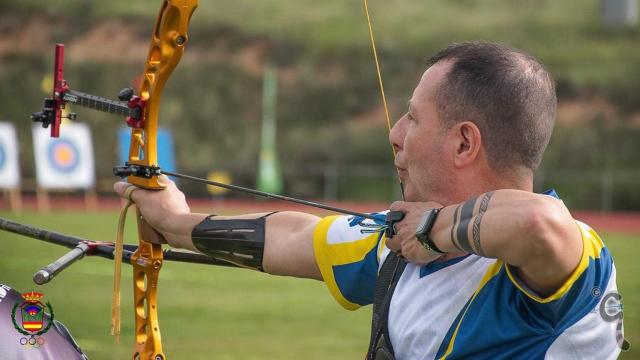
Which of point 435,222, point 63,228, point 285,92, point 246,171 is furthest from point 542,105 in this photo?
point 285,92

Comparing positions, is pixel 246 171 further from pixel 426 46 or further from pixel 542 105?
pixel 542 105

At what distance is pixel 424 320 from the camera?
205 centimetres

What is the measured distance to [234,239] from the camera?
2.47 m

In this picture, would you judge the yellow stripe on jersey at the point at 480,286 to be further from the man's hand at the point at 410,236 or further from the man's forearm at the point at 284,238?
the man's forearm at the point at 284,238

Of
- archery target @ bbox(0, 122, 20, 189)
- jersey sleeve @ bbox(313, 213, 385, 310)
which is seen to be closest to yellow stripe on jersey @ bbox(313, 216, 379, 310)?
jersey sleeve @ bbox(313, 213, 385, 310)

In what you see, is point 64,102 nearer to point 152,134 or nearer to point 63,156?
point 152,134

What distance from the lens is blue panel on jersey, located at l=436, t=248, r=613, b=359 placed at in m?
1.88

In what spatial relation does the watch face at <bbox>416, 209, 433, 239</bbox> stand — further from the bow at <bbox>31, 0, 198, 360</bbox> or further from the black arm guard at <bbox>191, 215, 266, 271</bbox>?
the bow at <bbox>31, 0, 198, 360</bbox>

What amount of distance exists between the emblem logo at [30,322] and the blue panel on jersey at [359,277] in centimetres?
66

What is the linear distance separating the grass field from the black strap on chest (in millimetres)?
3496

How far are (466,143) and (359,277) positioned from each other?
18.1 inches

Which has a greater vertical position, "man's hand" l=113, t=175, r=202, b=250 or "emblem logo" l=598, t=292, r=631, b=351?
"man's hand" l=113, t=175, r=202, b=250

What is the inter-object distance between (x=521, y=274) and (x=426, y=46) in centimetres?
3159

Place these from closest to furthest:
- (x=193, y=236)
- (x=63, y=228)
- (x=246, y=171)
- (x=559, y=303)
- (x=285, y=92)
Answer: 1. (x=559, y=303)
2. (x=193, y=236)
3. (x=63, y=228)
4. (x=246, y=171)
5. (x=285, y=92)
